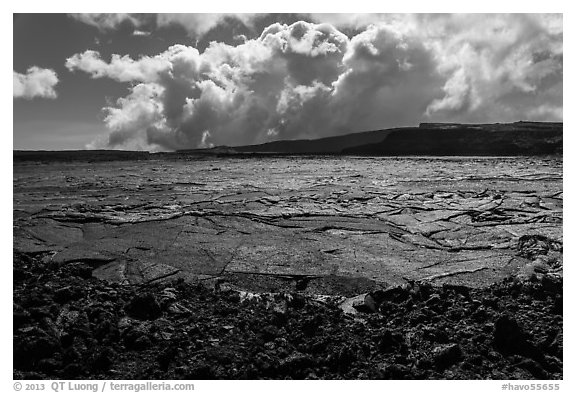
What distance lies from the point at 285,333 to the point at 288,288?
71 centimetres

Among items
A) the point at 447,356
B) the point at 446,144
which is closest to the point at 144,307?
the point at 447,356

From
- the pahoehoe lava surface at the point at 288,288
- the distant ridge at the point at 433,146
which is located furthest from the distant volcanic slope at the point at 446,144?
the pahoehoe lava surface at the point at 288,288

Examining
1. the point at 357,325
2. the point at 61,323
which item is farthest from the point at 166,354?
the point at 357,325

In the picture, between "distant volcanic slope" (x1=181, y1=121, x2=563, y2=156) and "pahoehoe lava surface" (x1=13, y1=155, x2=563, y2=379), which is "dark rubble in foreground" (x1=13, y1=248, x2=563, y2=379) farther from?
"distant volcanic slope" (x1=181, y1=121, x2=563, y2=156)

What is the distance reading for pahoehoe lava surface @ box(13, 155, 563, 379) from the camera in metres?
2.38

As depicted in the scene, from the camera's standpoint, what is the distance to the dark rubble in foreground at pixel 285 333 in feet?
7.66

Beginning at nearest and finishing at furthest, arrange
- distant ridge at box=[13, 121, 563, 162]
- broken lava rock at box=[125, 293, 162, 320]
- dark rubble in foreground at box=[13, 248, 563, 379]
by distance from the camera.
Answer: dark rubble in foreground at box=[13, 248, 563, 379]
broken lava rock at box=[125, 293, 162, 320]
distant ridge at box=[13, 121, 563, 162]

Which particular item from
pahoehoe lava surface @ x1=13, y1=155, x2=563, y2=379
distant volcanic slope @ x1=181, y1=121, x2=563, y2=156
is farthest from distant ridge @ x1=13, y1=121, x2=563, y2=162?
pahoehoe lava surface @ x1=13, y1=155, x2=563, y2=379

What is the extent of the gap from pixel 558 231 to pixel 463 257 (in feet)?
4.35

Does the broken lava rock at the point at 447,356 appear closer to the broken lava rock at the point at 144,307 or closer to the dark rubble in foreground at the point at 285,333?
the dark rubble in foreground at the point at 285,333

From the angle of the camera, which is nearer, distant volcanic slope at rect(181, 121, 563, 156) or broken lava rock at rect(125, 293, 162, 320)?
broken lava rock at rect(125, 293, 162, 320)

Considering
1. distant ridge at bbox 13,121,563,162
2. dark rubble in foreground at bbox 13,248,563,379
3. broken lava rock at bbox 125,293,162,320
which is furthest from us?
distant ridge at bbox 13,121,563,162

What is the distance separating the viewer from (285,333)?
A: 8.49 feet

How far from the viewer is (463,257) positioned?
12.7 ft
